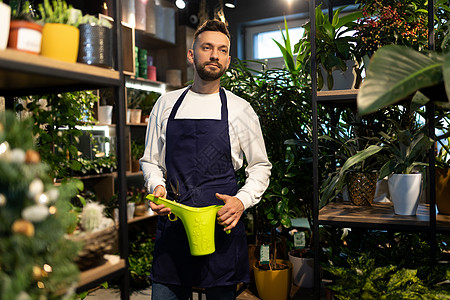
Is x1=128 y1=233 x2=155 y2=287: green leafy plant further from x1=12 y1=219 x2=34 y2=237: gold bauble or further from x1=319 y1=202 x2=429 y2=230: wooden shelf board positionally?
x1=12 y1=219 x2=34 y2=237: gold bauble

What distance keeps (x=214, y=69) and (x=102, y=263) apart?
3.45 feet

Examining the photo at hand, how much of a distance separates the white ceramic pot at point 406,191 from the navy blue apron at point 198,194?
28.6 inches

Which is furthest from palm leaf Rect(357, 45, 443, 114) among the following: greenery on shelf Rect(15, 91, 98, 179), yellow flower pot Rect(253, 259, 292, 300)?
yellow flower pot Rect(253, 259, 292, 300)

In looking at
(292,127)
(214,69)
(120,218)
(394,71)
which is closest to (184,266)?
(120,218)

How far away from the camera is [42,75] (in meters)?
0.85

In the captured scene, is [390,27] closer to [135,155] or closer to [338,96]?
[338,96]

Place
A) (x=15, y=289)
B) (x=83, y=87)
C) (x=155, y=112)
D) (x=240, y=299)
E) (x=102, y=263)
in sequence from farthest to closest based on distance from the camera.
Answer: (x=240, y=299), (x=155, y=112), (x=83, y=87), (x=102, y=263), (x=15, y=289)

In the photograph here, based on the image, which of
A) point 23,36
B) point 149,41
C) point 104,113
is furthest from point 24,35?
point 149,41

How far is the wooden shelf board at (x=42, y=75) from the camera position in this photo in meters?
0.79

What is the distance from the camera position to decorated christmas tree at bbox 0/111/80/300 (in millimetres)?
698

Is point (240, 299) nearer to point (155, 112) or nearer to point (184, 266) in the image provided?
point (184, 266)

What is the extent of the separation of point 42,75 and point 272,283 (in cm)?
204

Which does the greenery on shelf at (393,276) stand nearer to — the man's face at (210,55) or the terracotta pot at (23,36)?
the man's face at (210,55)

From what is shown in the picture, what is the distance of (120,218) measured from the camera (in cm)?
108
